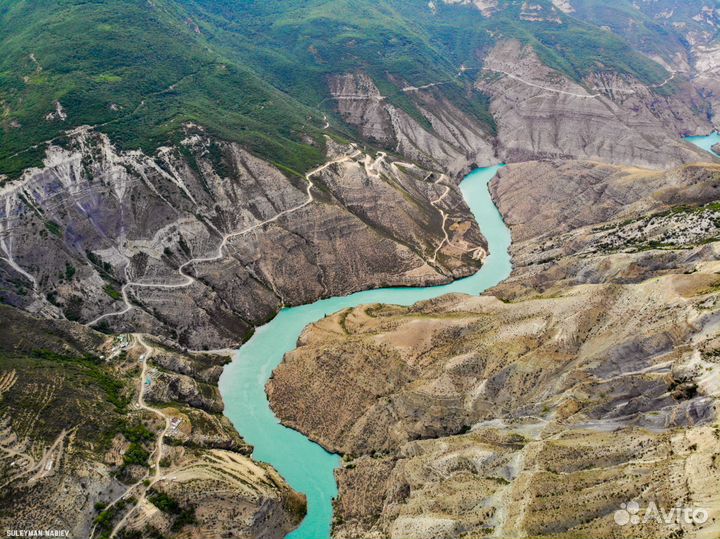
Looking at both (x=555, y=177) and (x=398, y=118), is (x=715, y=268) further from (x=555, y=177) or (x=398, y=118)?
(x=398, y=118)

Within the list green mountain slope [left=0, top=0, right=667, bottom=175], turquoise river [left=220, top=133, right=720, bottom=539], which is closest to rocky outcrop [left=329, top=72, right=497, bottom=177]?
green mountain slope [left=0, top=0, right=667, bottom=175]

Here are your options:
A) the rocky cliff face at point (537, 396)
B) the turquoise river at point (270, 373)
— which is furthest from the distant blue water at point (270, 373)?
the rocky cliff face at point (537, 396)

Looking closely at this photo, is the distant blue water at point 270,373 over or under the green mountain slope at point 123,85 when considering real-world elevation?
under

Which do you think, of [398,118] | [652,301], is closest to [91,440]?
[652,301]

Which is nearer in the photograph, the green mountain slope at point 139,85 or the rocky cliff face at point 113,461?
the rocky cliff face at point 113,461

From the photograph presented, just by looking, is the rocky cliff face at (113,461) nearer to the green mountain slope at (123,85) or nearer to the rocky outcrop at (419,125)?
the green mountain slope at (123,85)
